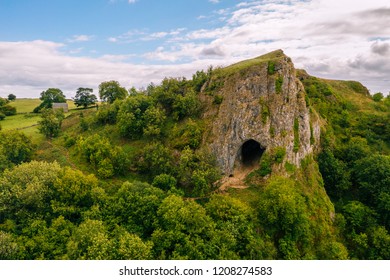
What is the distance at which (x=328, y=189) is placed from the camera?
50.8 metres

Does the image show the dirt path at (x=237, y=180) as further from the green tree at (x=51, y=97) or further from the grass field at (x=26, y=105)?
the green tree at (x=51, y=97)

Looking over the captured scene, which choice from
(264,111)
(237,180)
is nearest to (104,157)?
(237,180)

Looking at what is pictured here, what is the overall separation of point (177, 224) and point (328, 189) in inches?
1431

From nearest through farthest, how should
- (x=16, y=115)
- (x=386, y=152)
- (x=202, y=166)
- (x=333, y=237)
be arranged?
(x=333, y=237)
(x=202, y=166)
(x=386, y=152)
(x=16, y=115)

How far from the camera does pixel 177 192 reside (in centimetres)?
4094

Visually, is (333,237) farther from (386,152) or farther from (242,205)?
(386,152)

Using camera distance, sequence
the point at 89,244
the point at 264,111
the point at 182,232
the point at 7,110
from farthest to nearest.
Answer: the point at 7,110 < the point at 264,111 < the point at 182,232 < the point at 89,244

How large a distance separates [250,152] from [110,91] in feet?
162

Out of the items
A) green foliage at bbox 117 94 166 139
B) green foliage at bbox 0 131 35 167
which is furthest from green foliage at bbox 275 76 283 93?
green foliage at bbox 0 131 35 167

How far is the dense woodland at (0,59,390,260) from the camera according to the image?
103 feet

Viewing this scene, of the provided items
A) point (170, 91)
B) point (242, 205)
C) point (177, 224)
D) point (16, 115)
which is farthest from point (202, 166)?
point (16, 115)

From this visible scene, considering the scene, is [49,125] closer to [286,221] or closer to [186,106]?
[186,106]

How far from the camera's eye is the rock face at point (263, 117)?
46156mm

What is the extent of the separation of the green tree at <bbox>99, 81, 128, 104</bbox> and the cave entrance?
1790 inches
